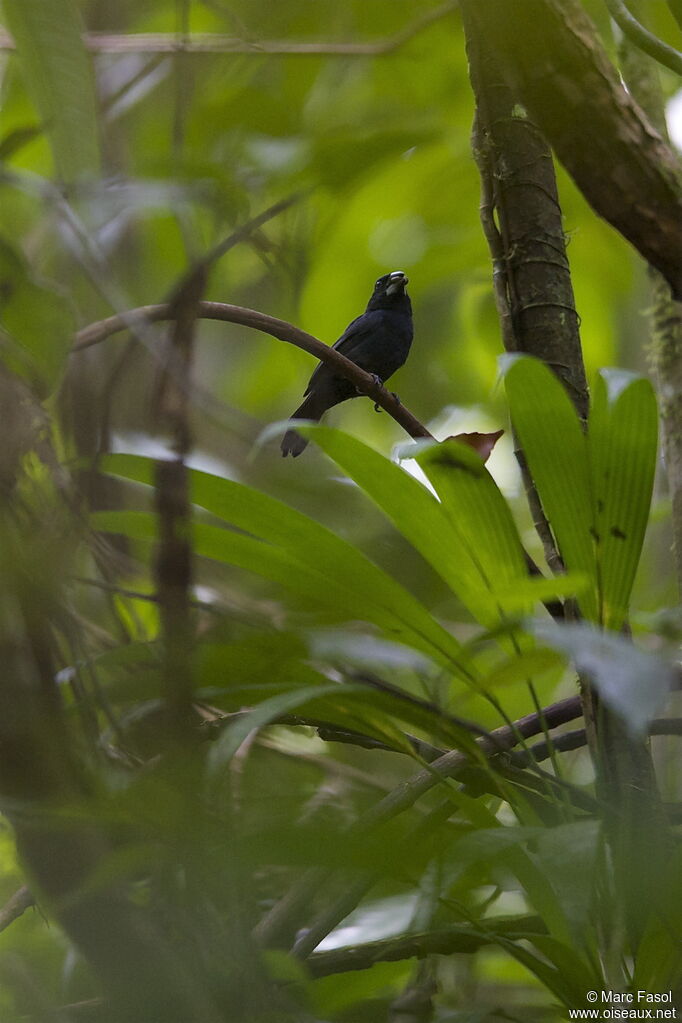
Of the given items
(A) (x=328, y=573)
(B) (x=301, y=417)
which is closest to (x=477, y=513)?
(A) (x=328, y=573)

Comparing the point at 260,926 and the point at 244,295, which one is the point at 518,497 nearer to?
the point at 244,295

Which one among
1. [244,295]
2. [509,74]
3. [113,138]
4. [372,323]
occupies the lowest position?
[509,74]

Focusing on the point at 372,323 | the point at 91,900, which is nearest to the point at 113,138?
the point at 372,323

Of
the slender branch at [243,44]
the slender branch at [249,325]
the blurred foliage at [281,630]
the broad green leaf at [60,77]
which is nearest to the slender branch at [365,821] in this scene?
the blurred foliage at [281,630]

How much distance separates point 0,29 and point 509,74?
1019mm

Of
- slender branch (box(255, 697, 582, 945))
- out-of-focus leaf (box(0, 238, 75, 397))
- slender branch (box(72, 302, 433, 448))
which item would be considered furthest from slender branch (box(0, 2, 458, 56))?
slender branch (box(255, 697, 582, 945))

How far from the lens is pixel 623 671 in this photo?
20.1 inches

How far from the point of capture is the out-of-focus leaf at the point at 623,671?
49cm

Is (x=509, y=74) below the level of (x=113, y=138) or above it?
below

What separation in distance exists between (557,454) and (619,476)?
60mm

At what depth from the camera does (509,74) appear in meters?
0.84

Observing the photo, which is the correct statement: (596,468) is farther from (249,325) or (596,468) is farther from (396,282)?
(396,282)

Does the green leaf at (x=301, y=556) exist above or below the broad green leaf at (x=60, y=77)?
below

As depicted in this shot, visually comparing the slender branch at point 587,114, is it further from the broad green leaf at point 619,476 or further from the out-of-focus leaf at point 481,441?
the out-of-focus leaf at point 481,441
